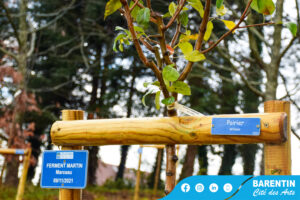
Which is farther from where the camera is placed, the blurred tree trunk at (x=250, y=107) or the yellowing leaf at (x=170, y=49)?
the blurred tree trunk at (x=250, y=107)

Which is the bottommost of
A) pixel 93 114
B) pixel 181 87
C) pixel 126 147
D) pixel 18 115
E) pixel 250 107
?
pixel 181 87

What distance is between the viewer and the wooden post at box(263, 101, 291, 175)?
1.42 meters

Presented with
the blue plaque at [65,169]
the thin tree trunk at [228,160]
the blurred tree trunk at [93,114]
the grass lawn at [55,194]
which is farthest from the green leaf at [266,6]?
the thin tree trunk at [228,160]

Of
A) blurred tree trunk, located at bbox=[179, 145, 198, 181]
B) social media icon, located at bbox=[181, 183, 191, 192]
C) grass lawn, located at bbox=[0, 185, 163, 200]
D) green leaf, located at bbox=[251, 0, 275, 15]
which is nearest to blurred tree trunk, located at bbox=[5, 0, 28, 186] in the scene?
grass lawn, located at bbox=[0, 185, 163, 200]

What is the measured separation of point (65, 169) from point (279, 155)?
972 mm

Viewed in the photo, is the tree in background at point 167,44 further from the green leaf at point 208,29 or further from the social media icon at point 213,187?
the social media icon at point 213,187

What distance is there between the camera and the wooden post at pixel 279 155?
142 centimetres

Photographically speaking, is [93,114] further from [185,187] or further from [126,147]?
[185,187]

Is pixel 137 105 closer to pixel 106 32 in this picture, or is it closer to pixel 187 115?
pixel 106 32

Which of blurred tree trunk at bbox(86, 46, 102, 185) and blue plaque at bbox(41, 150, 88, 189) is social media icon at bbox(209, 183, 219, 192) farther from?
blurred tree trunk at bbox(86, 46, 102, 185)

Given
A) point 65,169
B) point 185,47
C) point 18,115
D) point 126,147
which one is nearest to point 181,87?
point 185,47

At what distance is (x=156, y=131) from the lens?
1.57 meters

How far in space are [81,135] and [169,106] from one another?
451 millimetres

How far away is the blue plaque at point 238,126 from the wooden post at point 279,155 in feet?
0.33
